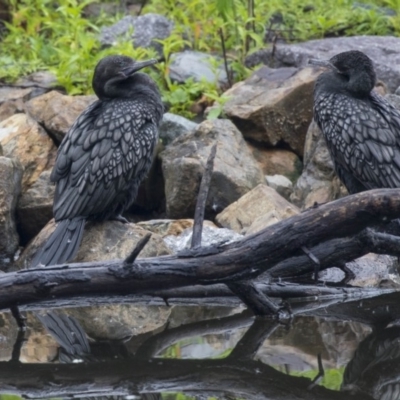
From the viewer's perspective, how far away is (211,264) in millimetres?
6129

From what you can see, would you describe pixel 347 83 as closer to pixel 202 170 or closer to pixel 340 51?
pixel 202 170

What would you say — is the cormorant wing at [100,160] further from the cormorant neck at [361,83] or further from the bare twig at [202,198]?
the bare twig at [202,198]

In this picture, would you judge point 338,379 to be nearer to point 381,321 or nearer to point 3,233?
point 381,321

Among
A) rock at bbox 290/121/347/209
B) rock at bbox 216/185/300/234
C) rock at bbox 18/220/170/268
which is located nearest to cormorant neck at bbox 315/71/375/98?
rock at bbox 216/185/300/234

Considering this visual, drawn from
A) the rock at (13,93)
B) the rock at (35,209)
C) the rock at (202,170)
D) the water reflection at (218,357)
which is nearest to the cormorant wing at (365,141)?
the water reflection at (218,357)

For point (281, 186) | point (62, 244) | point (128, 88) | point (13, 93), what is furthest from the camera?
point (13, 93)

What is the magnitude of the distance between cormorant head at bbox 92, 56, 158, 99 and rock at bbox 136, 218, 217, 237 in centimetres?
109

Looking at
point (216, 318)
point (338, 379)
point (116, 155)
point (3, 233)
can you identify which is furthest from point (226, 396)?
point (3, 233)

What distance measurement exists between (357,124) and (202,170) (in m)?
1.69

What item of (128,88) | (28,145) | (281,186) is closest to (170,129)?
(281,186)

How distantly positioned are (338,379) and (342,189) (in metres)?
3.24

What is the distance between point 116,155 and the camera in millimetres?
7934

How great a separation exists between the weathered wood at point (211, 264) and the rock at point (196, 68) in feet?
15.9

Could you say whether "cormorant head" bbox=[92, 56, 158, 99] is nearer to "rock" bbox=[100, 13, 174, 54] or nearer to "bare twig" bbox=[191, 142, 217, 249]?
"bare twig" bbox=[191, 142, 217, 249]
